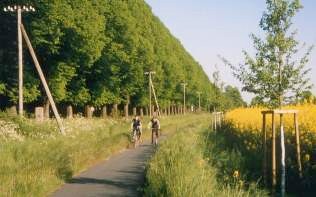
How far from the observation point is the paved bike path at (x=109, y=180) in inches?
599

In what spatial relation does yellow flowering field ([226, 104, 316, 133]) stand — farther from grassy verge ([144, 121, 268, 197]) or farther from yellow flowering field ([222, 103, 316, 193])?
grassy verge ([144, 121, 268, 197])

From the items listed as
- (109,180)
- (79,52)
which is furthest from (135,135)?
(109,180)

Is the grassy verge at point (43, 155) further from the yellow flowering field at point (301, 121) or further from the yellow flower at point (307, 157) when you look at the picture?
the yellow flower at point (307, 157)

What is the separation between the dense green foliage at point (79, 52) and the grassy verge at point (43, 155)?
206 inches

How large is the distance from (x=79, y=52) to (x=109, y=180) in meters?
22.7

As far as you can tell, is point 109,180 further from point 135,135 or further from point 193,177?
point 135,135

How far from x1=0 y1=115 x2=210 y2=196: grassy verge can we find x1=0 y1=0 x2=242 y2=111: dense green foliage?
523 centimetres

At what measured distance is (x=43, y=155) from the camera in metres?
20.0

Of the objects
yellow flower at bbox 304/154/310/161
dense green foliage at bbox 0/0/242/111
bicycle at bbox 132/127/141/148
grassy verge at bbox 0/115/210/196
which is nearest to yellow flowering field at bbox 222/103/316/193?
yellow flower at bbox 304/154/310/161

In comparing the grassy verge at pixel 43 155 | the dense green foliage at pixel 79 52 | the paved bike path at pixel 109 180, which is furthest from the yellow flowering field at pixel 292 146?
the dense green foliage at pixel 79 52

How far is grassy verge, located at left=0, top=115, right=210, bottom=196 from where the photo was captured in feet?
48.2

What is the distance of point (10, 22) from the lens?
3850 cm

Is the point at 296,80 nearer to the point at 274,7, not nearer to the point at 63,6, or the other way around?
the point at 274,7

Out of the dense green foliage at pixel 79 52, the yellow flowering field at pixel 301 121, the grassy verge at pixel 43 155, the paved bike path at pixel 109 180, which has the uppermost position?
the dense green foliage at pixel 79 52
